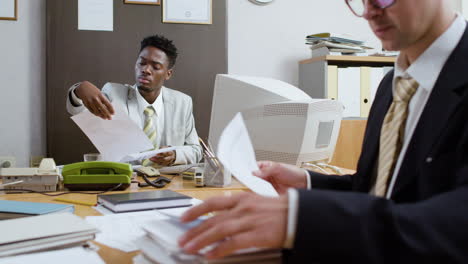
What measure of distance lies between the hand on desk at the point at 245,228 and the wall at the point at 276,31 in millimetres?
2720

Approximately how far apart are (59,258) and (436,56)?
2.41ft

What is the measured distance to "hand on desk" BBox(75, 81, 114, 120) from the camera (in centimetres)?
177

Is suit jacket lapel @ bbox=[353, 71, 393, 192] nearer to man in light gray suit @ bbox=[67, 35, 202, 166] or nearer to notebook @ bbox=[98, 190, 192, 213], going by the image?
notebook @ bbox=[98, 190, 192, 213]

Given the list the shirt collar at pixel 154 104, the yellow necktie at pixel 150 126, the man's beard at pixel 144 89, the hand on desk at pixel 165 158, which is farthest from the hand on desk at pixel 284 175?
the man's beard at pixel 144 89

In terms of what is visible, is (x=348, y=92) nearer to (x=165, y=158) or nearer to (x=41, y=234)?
(x=165, y=158)

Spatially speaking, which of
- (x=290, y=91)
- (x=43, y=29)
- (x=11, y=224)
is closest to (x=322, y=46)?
(x=290, y=91)

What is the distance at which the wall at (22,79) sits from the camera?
2.89 meters

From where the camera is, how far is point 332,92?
9.96 ft

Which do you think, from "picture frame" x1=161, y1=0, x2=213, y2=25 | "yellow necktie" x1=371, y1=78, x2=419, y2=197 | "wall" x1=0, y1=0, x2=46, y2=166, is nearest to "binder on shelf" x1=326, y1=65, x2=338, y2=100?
"picture frame" x1=161, y1=0, x2=213, y2=25

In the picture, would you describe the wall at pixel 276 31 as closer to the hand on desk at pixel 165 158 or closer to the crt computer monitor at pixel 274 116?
the hand on desk at pixel 165 158

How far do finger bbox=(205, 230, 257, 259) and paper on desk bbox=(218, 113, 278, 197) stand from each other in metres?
0.15

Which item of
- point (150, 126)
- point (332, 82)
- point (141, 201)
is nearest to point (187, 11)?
point (150, 126)

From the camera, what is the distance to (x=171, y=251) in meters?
0.61

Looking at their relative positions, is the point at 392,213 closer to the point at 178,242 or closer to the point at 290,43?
the point at 178,242
